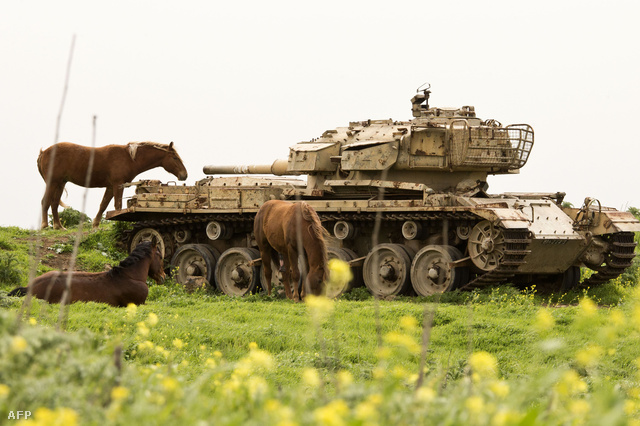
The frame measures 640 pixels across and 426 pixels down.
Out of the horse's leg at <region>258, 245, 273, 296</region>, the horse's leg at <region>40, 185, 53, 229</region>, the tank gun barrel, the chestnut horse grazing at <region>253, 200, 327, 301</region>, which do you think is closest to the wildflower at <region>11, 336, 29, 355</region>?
the chestnut horse grazing at <region>253, 200, 327, 301</region>

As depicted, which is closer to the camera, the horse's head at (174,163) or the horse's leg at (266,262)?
the horse's leg at (266,262)

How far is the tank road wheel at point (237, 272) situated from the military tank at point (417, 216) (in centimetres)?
3

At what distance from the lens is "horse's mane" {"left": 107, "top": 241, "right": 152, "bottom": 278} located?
1394 centimetres

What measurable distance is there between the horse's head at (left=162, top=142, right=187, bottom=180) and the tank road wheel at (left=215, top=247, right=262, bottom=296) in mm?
3706

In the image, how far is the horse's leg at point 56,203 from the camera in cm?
2483

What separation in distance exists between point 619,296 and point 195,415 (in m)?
16.1

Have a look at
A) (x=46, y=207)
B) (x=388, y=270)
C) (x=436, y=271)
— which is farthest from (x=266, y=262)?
(x=46, y=207)

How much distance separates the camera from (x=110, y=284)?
13.7m

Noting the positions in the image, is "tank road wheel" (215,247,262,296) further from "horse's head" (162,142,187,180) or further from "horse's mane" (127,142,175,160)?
"horse's mane" (127,142,175,160)

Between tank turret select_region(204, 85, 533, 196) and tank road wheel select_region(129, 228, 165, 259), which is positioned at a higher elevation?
tank turret select_region(204, 85, 533, 196)

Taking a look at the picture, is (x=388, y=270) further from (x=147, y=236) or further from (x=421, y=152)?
(x=147, y=236)

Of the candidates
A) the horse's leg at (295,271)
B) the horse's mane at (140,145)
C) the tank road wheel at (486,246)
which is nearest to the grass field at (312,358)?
the horse's leg at (295,271)

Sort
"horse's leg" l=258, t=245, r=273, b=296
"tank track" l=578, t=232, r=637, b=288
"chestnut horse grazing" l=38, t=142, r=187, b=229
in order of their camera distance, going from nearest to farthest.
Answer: "tank track" l=578, t=232, r=637, b=288, "horse's leg" l=258, t=245, r=273, b=296, "chestnut horse grazing" l=38, t=142, r=187, b=229

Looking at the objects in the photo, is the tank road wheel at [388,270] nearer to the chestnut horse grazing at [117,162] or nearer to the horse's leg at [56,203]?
the chestnut horse grazing at [117,162]
